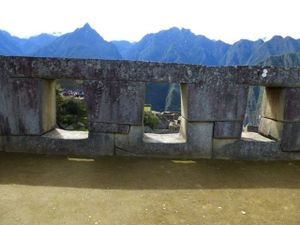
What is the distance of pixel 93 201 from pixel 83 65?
2.54m

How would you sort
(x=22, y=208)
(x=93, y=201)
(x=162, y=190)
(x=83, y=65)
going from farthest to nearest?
(x=83, y=65)
(x=162, y=190)
(x=93, y=201)
(x=22, y=208)

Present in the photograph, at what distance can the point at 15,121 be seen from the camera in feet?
19.1

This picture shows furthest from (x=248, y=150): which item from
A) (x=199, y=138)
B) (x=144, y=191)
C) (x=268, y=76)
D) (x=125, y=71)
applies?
(x=125, y=71)

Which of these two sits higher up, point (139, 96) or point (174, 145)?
point (139, 96)

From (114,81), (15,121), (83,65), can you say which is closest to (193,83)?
(114,81)

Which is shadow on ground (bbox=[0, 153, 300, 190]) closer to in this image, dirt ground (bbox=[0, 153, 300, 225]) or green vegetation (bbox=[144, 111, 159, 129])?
dirt ground (bbox=[0, 153, 300, 225])

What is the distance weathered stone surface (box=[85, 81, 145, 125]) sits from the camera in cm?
564

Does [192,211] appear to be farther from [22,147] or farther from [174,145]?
[22,147]

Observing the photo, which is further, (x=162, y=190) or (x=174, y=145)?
(x=174, y=145)

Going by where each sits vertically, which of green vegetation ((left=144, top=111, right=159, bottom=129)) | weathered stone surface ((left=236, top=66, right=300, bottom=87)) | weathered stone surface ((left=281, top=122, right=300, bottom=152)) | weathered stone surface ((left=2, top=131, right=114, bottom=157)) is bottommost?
green vegetation ((left=144, top=111, right=159, bottom=129))

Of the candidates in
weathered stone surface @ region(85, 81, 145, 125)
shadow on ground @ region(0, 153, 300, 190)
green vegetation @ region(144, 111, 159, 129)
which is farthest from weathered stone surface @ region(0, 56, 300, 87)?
green vegetation @ region(144, 111, 159, 129)

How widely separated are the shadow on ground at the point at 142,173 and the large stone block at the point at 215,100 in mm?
812

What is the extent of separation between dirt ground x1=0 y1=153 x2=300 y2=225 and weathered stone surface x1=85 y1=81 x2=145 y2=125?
73 centimetres

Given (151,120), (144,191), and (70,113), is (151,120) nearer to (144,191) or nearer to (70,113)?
(70,113)
